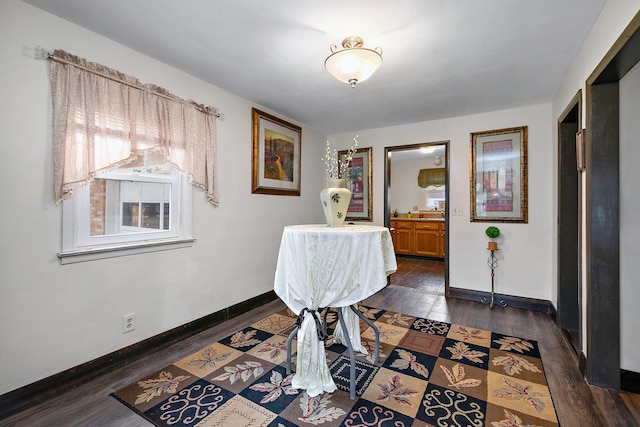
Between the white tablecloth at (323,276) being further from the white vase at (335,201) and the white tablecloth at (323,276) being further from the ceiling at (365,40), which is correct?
the ceiling at (365,40)

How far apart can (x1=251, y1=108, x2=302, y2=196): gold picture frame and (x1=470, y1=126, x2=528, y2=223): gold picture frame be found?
238 cm

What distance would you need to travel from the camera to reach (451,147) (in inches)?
153

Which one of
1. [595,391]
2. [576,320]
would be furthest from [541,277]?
[595,391]

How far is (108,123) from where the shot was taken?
206 cm

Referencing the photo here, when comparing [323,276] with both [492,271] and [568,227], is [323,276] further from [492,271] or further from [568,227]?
[492,271]

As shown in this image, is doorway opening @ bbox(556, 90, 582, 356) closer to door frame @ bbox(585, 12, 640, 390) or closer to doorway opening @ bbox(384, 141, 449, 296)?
door frame @ bbox(585, 12, 640, 390)

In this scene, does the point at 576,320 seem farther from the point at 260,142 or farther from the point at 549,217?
the point at 260,142

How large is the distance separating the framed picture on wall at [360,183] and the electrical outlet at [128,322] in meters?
3.28

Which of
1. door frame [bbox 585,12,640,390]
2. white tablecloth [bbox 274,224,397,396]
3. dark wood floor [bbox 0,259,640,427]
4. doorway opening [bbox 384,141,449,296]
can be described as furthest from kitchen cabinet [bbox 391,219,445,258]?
white tablecloth [bbox 274,224,397,396]

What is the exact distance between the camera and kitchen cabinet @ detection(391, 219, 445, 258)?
6.29 m

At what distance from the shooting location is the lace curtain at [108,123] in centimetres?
186

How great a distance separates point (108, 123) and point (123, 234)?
83cm

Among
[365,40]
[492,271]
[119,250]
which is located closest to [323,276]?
[119,250]

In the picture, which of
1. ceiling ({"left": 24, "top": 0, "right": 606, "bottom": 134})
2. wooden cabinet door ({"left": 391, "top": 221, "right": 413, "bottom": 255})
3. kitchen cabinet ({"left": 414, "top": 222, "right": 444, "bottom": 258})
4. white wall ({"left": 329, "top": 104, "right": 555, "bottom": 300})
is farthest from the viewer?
wooden cabinet door ({"left": 391, "top": 221, "right": 413, "bottom": 255})
